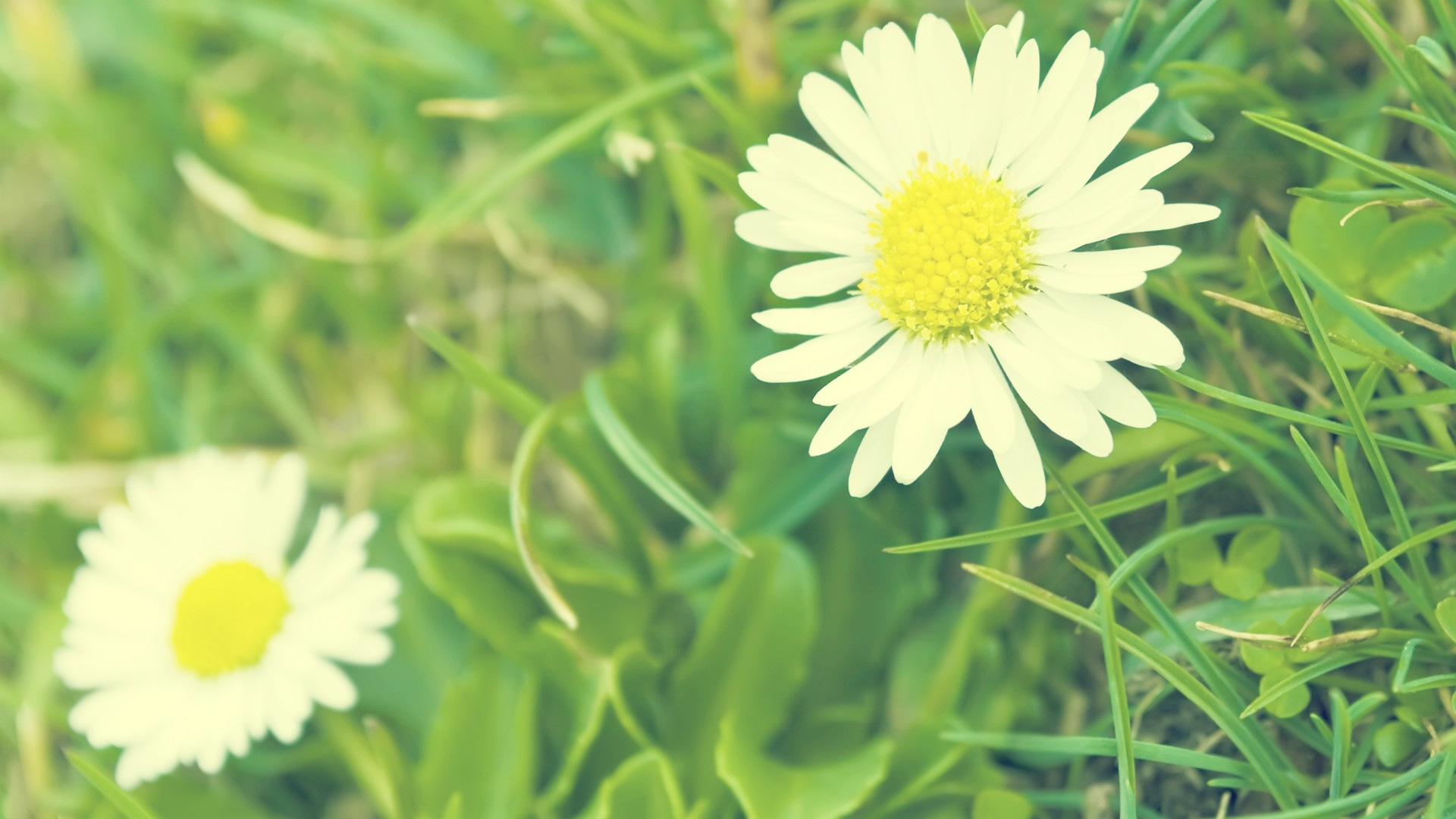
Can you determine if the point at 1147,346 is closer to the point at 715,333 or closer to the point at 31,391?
the point at 715,333

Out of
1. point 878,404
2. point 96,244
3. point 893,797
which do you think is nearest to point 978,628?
point 893,797

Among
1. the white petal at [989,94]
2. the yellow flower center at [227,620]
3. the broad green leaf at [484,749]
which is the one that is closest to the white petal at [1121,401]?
the white petal at [989,94]

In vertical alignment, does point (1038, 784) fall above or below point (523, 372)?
below

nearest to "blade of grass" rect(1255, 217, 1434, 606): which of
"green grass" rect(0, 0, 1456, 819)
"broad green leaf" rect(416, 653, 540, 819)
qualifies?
"green grass" rect(0, 0, 1456, 819)

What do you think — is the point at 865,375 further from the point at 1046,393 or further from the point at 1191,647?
the point at 1191,647

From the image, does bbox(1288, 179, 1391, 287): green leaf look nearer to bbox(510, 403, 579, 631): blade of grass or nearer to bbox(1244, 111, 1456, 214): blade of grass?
bbox(1244, 111, 1456, 214): blade of grass

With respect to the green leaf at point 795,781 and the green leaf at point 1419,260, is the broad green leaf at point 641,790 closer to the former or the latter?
the green leaf at point 795,781
